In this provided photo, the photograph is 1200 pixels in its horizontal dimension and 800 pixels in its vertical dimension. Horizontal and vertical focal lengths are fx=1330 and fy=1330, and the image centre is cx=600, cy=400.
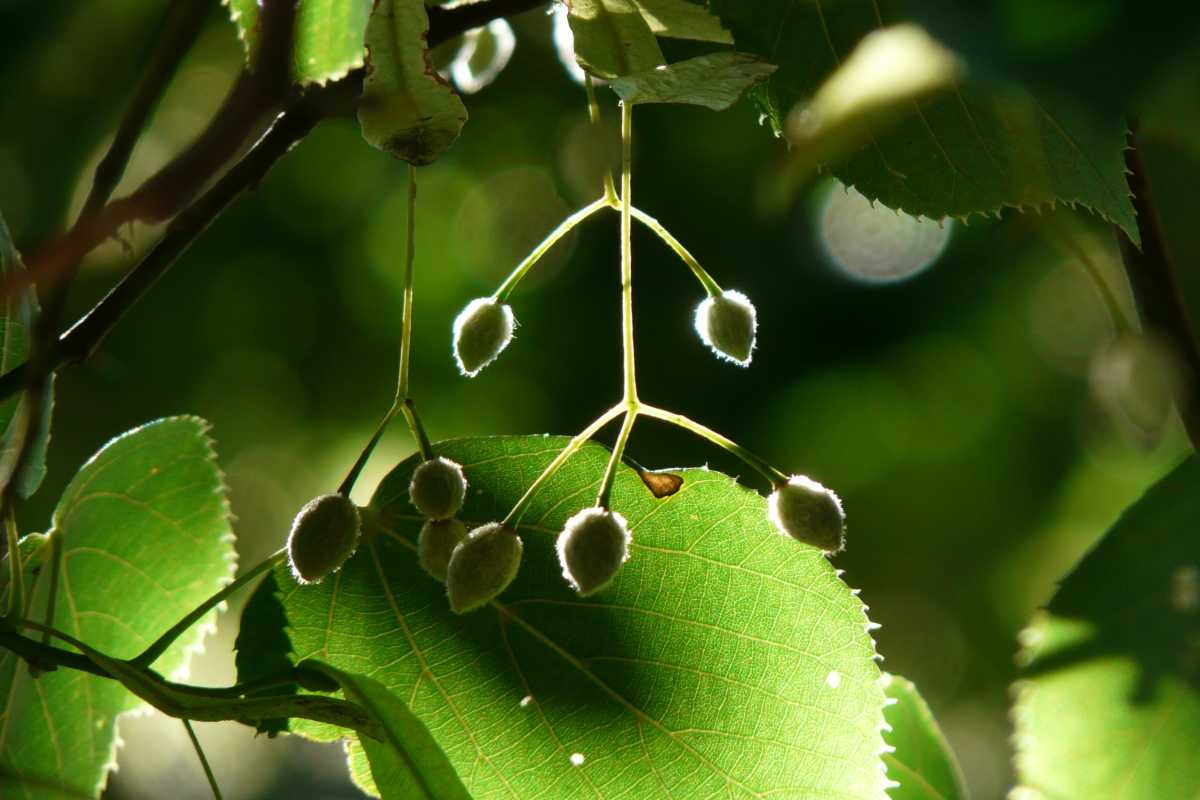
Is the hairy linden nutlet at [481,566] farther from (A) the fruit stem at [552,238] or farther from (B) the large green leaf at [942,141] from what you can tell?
(B) the large green leaf at [942,141]

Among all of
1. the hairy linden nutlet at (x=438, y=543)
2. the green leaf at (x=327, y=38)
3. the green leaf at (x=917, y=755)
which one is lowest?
the green leaf at (x=917, y=755)

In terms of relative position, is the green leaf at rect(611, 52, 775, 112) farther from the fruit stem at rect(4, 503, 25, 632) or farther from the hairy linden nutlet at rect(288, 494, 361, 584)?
the fruit stem at rect(4, 503, 25, 632)

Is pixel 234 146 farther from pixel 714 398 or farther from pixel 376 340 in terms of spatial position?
pixel 376 340

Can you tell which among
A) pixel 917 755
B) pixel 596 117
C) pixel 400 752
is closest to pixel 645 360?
pixel 917 755

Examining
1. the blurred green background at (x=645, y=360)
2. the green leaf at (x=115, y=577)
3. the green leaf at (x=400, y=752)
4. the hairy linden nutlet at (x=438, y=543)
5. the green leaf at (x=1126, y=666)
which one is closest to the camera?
the green leaf at (x=1126, y=666)

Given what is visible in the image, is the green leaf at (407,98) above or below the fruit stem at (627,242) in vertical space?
above

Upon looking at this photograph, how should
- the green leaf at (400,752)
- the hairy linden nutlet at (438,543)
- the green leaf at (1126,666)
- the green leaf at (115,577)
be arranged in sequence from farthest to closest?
the green leaf at (115,577) → the hairy linden nutlet at (438,543) → the green leaf at (400,752) → the green leaf at (1126,666)

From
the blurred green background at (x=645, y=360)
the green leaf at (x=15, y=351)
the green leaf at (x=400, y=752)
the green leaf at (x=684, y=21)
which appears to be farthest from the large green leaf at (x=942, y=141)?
the blurred green background at (x=645, y=360)
